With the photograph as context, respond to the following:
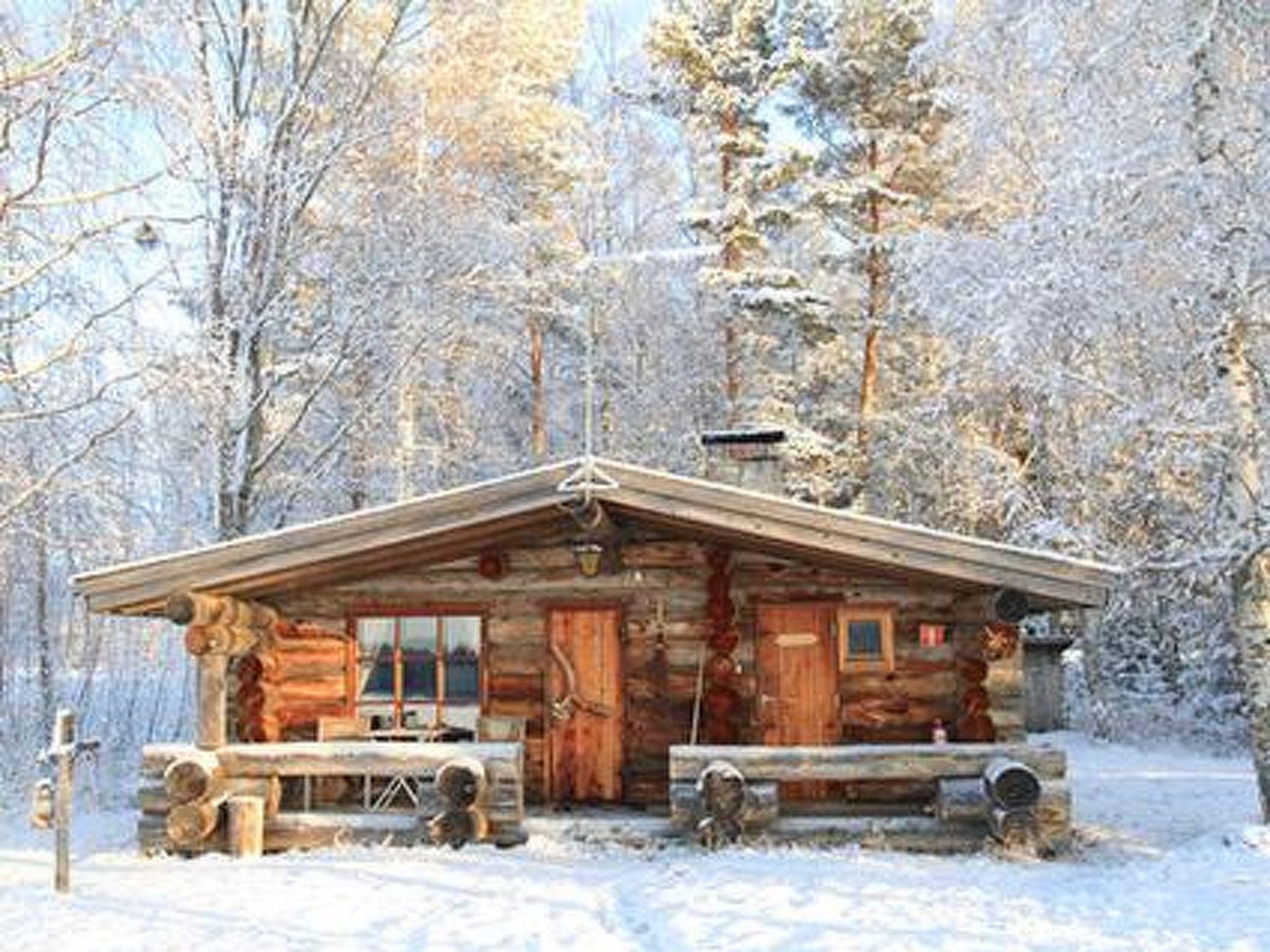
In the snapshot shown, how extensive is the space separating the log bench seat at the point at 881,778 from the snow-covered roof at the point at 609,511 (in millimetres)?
1463

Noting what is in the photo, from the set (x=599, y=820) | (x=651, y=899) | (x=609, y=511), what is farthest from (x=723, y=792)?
(x=609, y=511)

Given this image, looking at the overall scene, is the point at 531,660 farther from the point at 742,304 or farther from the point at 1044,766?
the point at 742,304

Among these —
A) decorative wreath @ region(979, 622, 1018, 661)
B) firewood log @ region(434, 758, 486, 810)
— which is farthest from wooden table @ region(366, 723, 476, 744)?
decorative wreath @ region(979, 622, 1018, 661)

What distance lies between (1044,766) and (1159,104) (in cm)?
574

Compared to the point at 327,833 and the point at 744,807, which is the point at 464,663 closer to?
the point at 327,833

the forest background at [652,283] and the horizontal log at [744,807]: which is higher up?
the forest background at [652,283]

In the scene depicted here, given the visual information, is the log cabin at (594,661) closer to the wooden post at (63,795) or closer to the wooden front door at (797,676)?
the wooden front door at (797,676)

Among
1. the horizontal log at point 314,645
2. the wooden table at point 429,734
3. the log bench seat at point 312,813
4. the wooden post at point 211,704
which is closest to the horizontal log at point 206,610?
the wooden post at point 211,704

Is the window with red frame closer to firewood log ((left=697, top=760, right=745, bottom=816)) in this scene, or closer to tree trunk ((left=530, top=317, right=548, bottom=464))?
firewood log ((left=697, top=760, right=745, bottom=816))

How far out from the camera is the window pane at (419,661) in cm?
1213

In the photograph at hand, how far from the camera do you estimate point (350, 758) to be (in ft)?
34.6

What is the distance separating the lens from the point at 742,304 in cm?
2172

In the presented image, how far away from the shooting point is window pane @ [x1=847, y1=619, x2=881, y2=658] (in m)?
Answer: 11.8

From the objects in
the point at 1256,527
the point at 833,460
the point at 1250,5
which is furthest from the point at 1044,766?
the point at 833,460
